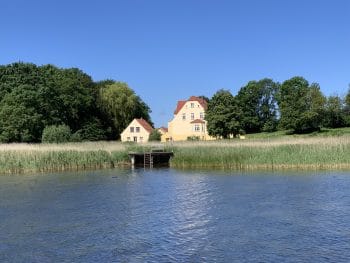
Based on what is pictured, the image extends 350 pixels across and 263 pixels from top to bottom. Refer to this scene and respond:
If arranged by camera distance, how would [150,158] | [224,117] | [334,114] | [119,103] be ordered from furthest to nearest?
[119,103] → [334,114] → [224,117] → [150,158]

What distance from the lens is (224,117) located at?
218 ft

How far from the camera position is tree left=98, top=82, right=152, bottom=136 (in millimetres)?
83756

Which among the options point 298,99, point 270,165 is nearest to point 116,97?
point 298,99

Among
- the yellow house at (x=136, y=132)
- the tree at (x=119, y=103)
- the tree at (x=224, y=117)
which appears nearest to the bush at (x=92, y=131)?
the yellow house at (x=136, y=132)

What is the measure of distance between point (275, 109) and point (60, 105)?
43151mm

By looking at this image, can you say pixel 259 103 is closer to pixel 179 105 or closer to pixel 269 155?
pixel 179 105

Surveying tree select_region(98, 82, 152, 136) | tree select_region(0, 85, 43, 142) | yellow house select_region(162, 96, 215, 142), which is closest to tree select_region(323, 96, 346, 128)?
yellow house select_region(162, 96, 215, 142)

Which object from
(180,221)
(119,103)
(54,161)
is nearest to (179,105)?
(119,103)

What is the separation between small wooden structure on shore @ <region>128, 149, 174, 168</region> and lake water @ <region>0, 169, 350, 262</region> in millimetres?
15391

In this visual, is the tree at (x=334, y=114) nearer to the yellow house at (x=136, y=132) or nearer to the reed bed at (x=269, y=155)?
the yellow house at (x=136, y=132)

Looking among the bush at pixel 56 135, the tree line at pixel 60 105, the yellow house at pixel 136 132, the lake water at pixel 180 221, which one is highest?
the tree line at pixel 60 105

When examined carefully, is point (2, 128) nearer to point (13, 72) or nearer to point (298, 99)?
point (13, 72)

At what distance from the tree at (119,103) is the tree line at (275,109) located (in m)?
18.3

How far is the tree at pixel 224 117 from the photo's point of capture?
219 ft
